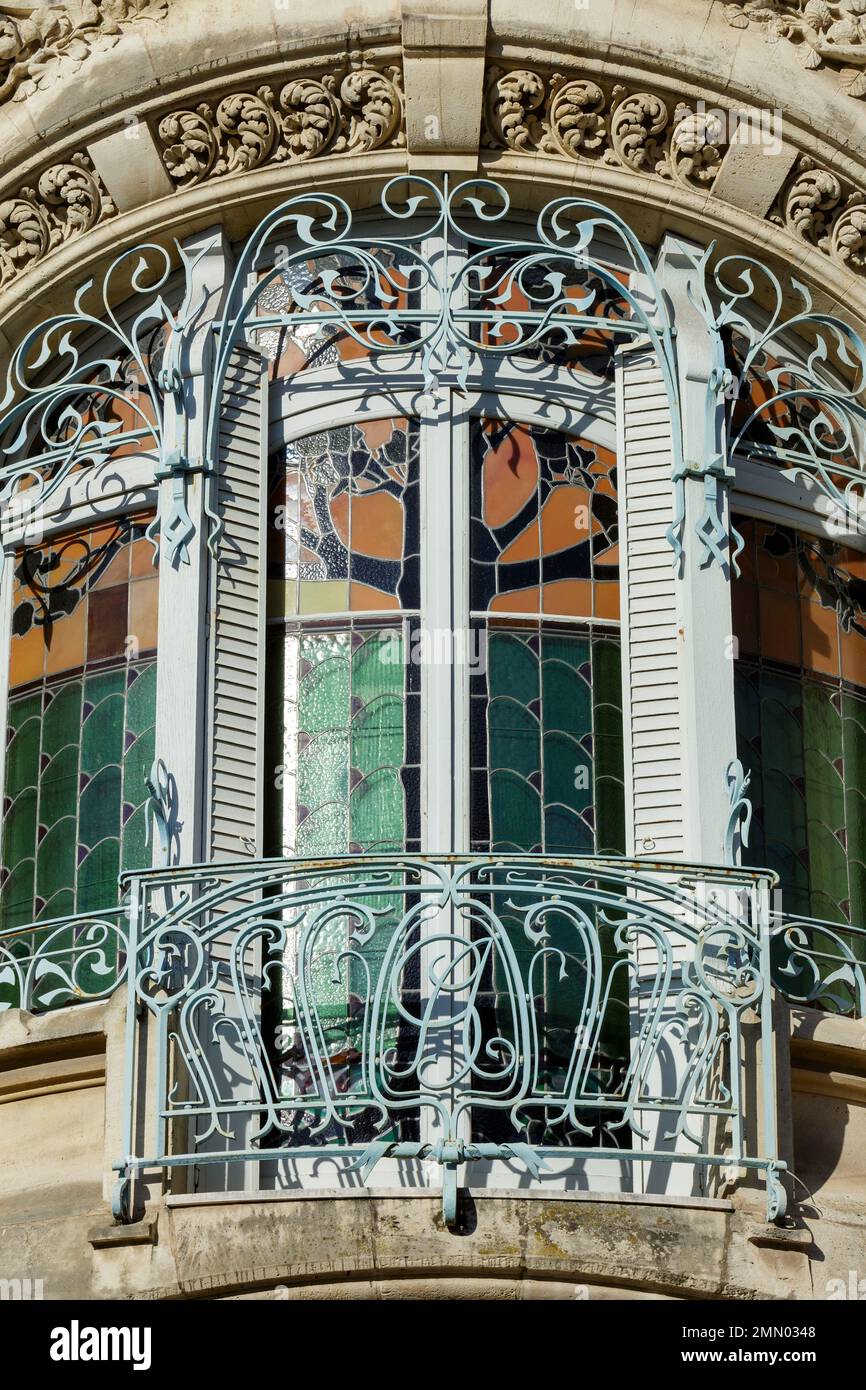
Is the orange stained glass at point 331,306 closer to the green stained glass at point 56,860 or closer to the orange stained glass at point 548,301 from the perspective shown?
the orange stained glass at point 548,301

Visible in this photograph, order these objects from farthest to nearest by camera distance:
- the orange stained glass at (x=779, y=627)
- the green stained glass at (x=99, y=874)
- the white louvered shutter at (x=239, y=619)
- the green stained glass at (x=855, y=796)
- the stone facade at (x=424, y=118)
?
the stone facade at (x=424, y=118)
the orange stained glass at (x=779, y=627)
the green stained glass at (x=855, y=796)
the green stained glass at (x=99, y=874)
the white louvered shutter at (x=239, y=619)

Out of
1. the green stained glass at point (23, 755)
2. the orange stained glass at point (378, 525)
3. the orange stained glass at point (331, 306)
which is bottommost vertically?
the green stained glass at point (23, 755)

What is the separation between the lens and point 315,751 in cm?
1047

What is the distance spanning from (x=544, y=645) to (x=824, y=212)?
6.66ft

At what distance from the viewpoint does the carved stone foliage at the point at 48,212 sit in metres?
11.3

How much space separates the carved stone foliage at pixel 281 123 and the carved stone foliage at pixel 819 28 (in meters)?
1.30

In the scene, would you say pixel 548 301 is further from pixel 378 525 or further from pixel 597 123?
pixel 378 525

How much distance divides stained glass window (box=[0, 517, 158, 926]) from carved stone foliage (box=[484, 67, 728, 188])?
6.46 feet

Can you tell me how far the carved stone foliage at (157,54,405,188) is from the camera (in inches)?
442

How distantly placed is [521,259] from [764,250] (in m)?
0.88

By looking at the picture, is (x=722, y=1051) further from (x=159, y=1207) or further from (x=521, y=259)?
(x=521, y=259)

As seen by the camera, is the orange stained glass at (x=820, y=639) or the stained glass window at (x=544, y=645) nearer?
the stained glass window at (x=544, y=645)

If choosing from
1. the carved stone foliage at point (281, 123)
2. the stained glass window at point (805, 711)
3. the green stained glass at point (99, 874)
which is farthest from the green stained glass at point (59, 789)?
the stained glass window at point (805, 711)

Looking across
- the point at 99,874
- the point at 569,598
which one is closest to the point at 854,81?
the point at 569,598
